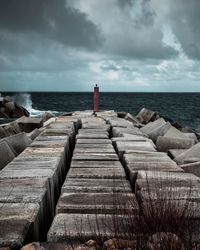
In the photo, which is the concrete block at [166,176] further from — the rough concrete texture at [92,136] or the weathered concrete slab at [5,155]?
the rough concrete texture at [92,136]

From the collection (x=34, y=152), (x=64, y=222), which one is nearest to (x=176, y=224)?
(x=64, y=222)

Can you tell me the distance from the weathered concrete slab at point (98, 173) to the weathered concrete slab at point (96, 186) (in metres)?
0.11

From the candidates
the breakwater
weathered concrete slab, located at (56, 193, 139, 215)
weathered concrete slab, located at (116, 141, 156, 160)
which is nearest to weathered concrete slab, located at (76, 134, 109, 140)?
weathered concrete slab, located at (116, 141, 156, 160)

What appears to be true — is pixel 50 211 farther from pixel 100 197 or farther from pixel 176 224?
pixel 176 224

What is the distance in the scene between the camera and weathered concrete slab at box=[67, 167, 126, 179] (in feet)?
14.6

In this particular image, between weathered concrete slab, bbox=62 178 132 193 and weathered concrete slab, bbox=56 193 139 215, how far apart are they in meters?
0.12

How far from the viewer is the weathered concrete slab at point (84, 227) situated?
2939mm

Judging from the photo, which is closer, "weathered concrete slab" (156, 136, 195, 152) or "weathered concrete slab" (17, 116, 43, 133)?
"weathered concrete slab" (156, 136, 195, 152)

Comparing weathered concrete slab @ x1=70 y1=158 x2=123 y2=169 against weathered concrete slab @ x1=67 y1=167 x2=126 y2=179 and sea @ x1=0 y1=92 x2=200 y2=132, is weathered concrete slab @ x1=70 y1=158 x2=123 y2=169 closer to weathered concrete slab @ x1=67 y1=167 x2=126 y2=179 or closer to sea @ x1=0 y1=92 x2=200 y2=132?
weathered concrete slab @ x1=67 y1=167 x2=126 y2=179

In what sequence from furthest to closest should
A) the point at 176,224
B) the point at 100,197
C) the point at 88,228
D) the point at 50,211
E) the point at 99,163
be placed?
the point at 99,163 < the point at 50,211 < the point at 100,197 < the point at 88,228 < the point at 176,224

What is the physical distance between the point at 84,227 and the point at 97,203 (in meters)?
0.52

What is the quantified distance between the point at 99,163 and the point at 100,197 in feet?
4.60

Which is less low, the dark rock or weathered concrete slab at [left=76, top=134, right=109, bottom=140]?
the dark rock

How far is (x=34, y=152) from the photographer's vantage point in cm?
588
